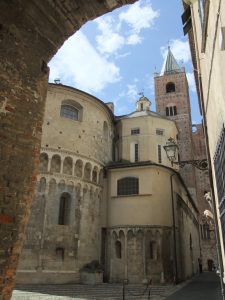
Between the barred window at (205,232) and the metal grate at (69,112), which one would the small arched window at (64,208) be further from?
the barred window at (205,232)

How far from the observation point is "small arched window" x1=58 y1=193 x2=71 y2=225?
1998cm

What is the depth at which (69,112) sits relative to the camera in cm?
2256

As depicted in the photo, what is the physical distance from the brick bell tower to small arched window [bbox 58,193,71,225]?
74.1 feet

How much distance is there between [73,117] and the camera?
889 inches

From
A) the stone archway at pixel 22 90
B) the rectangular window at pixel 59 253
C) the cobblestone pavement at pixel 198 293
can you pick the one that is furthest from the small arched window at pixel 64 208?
the stone archway at pixel 22 90

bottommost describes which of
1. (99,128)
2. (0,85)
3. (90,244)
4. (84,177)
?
(90,244)

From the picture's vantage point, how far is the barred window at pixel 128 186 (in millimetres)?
21938

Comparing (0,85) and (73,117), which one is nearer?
(0,85)

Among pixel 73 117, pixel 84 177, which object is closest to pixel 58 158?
pixel 84 177

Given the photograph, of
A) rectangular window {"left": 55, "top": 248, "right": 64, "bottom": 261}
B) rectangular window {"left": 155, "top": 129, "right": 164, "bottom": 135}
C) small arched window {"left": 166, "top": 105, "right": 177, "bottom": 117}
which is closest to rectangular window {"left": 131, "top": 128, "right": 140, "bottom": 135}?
rectangular window {"left": 155, "top": 129, "right": 164, "bottom": 135}

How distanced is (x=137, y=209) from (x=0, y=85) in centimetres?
1799

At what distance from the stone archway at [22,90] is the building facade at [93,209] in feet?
48.9

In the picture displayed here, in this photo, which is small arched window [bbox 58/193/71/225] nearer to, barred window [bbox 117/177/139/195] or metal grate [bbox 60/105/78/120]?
barred window [bbox 117/177/139/195]

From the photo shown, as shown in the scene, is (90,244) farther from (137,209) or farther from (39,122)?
(39,122)
